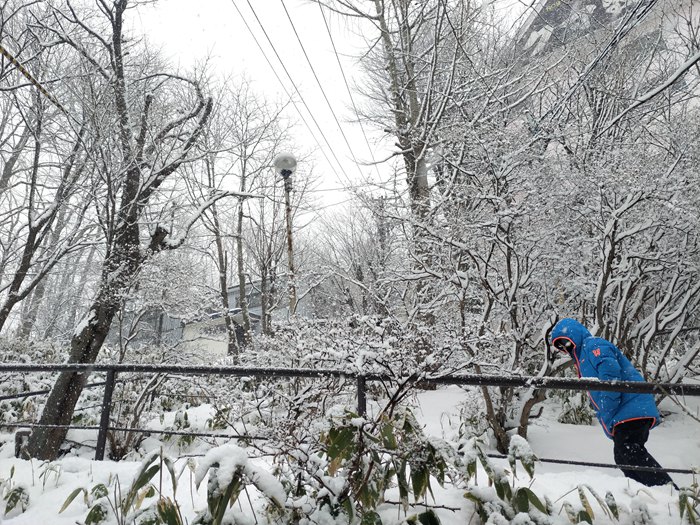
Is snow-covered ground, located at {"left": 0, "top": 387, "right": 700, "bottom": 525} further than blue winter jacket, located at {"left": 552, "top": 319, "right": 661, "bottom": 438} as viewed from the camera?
No

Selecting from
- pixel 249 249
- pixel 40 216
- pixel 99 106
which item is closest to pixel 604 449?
pixel 99 106

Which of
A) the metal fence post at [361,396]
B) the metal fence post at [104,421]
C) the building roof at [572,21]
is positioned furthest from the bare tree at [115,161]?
the building roof at [572,21]

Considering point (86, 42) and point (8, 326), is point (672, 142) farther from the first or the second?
point (8, 326)

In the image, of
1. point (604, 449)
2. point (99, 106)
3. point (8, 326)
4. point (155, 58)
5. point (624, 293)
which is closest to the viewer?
point (604, 449)

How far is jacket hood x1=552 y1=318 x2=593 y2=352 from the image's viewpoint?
395 centimetres

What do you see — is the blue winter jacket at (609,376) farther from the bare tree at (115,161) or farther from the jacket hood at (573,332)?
the bare tree at (115,161)

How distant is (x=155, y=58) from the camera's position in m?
9.10

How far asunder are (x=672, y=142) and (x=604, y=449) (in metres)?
4.50

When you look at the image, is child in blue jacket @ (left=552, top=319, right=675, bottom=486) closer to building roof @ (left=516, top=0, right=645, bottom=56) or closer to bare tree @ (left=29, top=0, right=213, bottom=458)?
building roof @ (left=516, top=0, right=645, bottom=56)

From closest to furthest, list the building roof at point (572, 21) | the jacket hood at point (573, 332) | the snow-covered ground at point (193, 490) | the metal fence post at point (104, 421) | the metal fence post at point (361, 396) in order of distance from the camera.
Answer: the snow-covered ground at point (193, 490) < the metal fence post at point (361, 396) < the metal fence post at point (104, 421) < the jacket hood at point (573, 332) < the building roof at point (572, 21)

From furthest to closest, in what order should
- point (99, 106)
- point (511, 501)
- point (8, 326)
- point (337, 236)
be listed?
1. point (337, 236)
2. point (8, 326)
3. point (99, 106)
4. point (511, 501)

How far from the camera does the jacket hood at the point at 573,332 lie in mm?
3947

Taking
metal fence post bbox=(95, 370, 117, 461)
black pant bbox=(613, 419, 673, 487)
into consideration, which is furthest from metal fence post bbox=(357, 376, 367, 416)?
black pant bbox=(613, 419, 673, 487)

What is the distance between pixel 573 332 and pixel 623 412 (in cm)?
80
